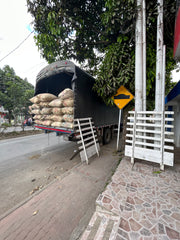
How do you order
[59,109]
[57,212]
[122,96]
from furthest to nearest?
[122,96]
[59,109]
[57,212]

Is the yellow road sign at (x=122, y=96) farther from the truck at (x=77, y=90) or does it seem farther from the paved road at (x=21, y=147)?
the paved road at (x=21, y=147)

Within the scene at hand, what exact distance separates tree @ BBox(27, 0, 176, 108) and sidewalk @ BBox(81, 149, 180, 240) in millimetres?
2775

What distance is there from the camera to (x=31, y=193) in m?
2.17

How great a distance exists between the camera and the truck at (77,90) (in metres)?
3.21

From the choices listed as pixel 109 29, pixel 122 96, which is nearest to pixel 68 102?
pixel 122 96

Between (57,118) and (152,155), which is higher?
(57,118)

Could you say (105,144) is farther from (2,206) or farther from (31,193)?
(2,206)

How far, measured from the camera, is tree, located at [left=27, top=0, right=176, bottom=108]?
127 inches

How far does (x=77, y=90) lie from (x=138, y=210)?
3.12 metres

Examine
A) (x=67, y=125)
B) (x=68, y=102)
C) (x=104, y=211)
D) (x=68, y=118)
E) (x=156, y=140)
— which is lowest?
(x=104, y=211)

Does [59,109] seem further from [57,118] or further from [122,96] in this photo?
[122,96]

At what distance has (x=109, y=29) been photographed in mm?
3678

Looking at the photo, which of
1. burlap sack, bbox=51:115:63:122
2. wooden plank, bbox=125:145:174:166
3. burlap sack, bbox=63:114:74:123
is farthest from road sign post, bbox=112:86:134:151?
burlap sack, bbox=51:115:63:122

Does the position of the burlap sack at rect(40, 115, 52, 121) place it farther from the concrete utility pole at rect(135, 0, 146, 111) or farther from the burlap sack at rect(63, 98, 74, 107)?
the concrete utility pole at rect(135, 0, 146, 111)
